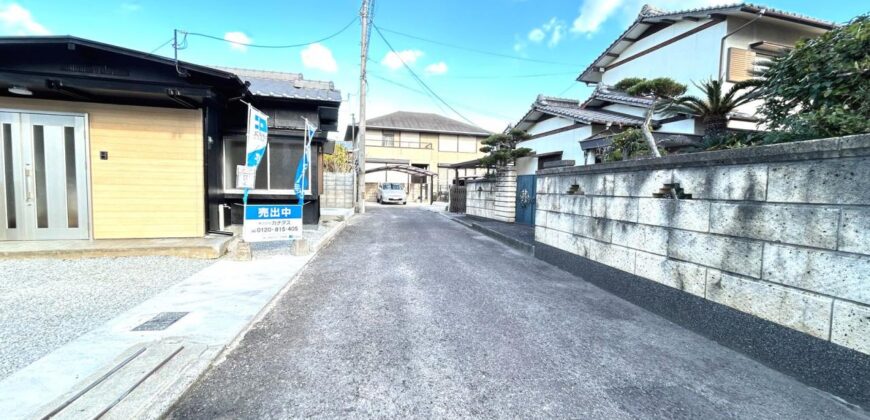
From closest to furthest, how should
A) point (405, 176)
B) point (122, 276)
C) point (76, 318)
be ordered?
point (76, 318) → point (122, 276) → point (405, 176)

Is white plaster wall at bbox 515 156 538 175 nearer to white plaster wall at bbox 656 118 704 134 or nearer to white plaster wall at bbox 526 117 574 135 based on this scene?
white plaster wall at bbox 526 117 574 135

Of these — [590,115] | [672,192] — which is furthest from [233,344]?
[590,115]

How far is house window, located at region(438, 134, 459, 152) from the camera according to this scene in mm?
31328

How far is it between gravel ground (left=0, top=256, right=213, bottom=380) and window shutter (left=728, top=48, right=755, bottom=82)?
47.7 ft

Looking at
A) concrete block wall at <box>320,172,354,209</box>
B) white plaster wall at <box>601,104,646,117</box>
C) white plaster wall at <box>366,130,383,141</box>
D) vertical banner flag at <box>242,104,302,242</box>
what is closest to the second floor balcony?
white plaster wall at <box>366,130,383,141</box>

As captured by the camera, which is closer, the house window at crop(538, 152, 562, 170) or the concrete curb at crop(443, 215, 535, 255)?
the concrete curb at crop(443, 215, 535, 255)

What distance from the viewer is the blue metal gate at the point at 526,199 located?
10.6 m

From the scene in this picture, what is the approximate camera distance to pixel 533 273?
5.73 metres

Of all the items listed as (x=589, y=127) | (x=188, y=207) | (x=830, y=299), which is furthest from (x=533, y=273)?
(x=589, y=127)

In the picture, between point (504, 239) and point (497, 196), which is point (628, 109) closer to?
point (497, 196)

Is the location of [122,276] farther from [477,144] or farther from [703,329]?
[477,144]

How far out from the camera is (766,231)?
2.81 meters

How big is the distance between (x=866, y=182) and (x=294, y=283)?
555 cm

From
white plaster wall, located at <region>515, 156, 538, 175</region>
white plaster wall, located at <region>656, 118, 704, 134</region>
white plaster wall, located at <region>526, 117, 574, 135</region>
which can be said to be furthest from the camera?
white plaster wall, located at <region>515, 156, 538, 175</region>
